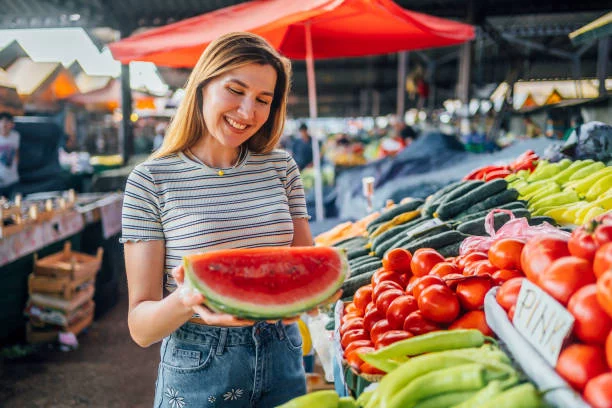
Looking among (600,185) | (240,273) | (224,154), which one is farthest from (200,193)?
(600,185)

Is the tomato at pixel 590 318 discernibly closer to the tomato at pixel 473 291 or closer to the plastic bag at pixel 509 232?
the tomato at pixel 473 291

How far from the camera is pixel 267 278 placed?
59.1 inches

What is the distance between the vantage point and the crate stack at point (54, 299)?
5.05 meters

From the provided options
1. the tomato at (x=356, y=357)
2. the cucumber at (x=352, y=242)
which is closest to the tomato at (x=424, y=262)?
the tomato at (x=356, y=357)

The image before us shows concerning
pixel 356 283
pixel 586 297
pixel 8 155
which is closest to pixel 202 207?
pixel 586 297

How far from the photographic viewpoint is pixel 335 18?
4.59 m

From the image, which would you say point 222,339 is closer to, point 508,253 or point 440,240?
point 508,253

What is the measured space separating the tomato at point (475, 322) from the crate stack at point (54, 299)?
14.8ft

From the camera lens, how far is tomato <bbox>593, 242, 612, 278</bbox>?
1061 mm

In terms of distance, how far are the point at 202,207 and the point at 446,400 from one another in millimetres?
999

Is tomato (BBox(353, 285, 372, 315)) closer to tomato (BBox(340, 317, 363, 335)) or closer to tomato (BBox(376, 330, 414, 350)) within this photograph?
tomato (BBox(340, 317, 363, 335))

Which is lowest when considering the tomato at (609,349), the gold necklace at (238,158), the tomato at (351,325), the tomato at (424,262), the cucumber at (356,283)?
the cucumber at (356,283)

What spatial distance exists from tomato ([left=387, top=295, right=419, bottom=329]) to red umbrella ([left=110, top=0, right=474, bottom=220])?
2258 millimetres

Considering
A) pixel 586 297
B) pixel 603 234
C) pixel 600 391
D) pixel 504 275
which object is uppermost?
pixel 603 234
